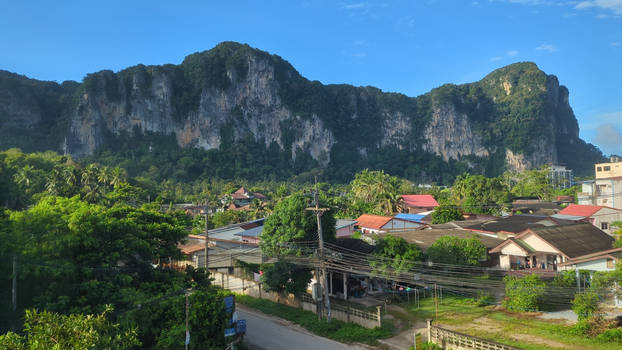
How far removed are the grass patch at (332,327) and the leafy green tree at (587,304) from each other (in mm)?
8345

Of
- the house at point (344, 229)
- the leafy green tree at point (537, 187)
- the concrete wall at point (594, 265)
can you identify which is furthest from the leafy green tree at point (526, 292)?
the leafy green tree at point (537, 187)

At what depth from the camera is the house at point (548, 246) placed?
2498cm

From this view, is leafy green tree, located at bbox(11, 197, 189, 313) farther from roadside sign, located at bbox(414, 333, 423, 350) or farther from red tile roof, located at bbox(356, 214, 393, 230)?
red tile roof, located at bbox(356, 214, 393, 230)

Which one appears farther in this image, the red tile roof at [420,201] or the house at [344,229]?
the red tile roof at [420,201]

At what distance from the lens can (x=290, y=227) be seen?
24016 millimetres

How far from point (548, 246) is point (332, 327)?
49.8 ft

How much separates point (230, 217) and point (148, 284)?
117 feet

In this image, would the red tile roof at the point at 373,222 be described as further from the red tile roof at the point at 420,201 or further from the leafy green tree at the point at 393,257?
the red tile roof at the point at 420,201

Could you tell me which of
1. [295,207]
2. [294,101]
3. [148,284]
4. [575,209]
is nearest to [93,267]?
[148,284]

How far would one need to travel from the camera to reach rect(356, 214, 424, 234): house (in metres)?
41.9

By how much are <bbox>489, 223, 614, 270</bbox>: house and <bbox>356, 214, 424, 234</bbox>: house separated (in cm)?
1469

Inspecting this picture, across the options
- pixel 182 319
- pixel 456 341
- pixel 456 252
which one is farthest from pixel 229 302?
pixel 456 252

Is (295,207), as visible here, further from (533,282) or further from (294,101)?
(294,101)

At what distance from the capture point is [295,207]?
24.2 meters
